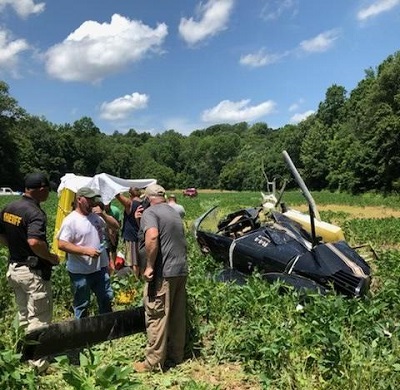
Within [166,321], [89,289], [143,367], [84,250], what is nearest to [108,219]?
[89,289]

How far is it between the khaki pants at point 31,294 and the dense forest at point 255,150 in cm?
1969

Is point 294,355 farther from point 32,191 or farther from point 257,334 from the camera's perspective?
point 32,191

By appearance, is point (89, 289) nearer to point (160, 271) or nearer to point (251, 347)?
point (160, 271)

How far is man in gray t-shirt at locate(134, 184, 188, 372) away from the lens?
429 cm

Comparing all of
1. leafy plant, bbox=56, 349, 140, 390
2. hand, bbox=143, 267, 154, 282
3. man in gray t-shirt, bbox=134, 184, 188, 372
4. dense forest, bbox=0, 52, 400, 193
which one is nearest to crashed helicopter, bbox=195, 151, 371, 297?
man in gray t-shirt, bbox=134, 184, 188, 372

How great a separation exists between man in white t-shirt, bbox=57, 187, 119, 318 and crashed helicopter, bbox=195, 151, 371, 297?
1.72 meters

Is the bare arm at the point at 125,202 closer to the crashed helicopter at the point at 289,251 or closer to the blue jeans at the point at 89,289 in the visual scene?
the crashed helicopter at the point at 289,251

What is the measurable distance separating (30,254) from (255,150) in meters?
103

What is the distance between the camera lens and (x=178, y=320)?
14.8ft

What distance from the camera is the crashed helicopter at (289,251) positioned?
5.43 m

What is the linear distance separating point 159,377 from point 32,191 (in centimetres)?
207

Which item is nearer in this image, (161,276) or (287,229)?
(161,276)

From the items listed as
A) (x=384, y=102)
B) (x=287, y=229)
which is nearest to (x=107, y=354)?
(x=287, y=229)

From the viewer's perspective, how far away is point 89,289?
5.14m
